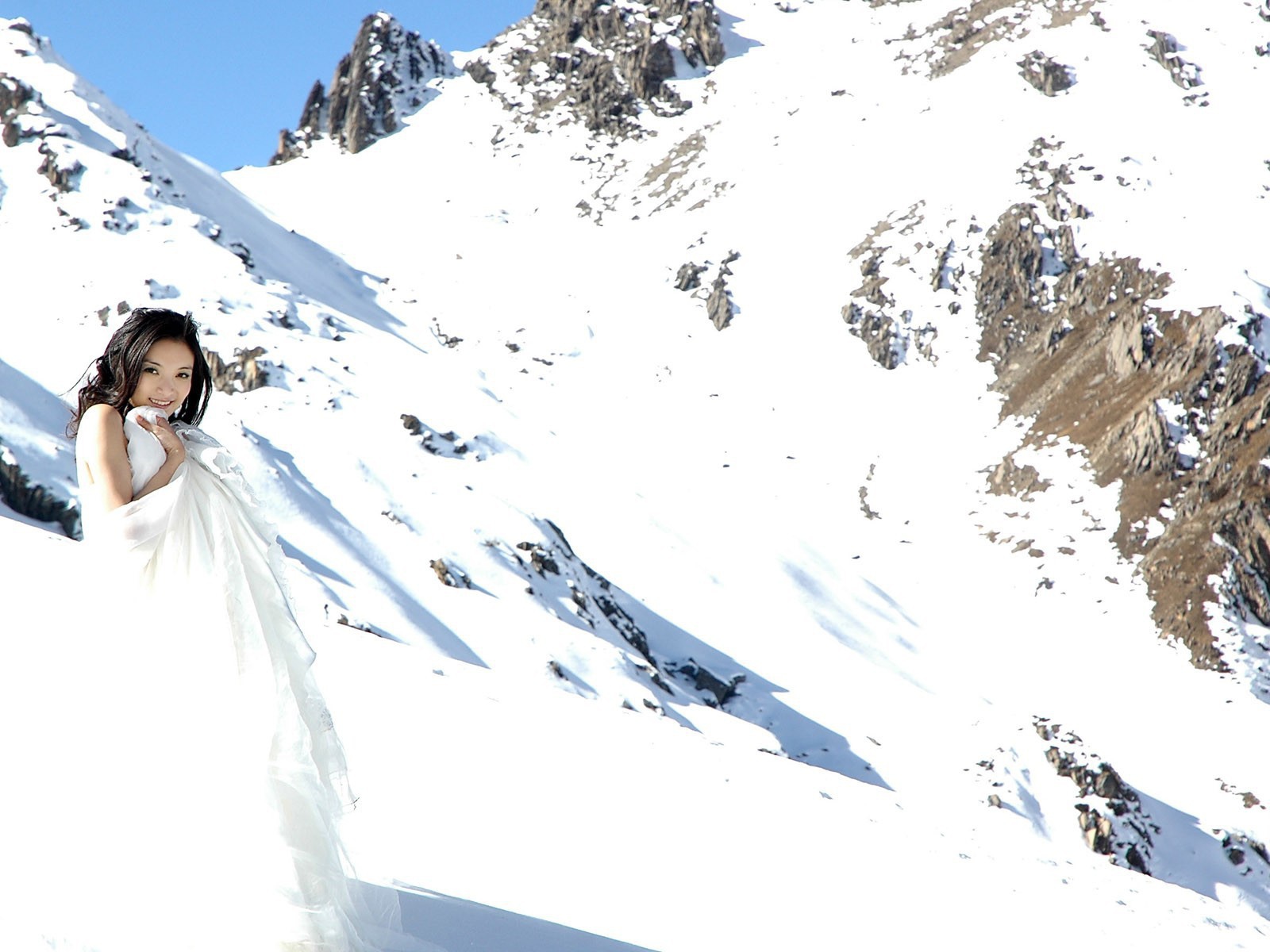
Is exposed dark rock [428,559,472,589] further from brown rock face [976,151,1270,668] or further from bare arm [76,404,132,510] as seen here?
brown rock face [976,151,1270,668]

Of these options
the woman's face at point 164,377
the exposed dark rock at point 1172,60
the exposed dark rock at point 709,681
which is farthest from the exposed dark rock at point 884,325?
the woman's face at point 164,377

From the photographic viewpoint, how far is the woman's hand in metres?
3.45

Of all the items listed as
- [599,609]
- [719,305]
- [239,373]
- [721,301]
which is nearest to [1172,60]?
[721,301]

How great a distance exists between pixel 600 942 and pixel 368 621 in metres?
18.9

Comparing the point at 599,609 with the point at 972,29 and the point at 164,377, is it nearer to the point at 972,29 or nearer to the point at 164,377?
the point at 164,377

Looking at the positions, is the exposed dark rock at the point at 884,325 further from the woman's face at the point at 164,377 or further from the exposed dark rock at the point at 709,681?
the woman's face at the point at 164,377

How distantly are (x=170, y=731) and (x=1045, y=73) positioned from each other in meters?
79.4

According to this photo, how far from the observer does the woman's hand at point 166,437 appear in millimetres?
3453

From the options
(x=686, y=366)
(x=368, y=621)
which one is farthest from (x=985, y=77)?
(x=368, y=621)

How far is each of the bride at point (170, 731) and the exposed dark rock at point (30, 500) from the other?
19.6 meters

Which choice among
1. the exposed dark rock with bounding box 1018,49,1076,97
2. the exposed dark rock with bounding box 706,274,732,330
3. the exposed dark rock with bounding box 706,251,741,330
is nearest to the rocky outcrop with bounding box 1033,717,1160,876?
the exposed dark rock with bounding box 706,274,732,330

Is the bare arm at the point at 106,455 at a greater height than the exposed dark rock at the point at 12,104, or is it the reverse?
the exposed dark rock at the point at 12,104

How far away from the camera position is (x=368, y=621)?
73.5 feet

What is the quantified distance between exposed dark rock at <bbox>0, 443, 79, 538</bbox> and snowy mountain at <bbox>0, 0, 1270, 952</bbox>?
12cm
